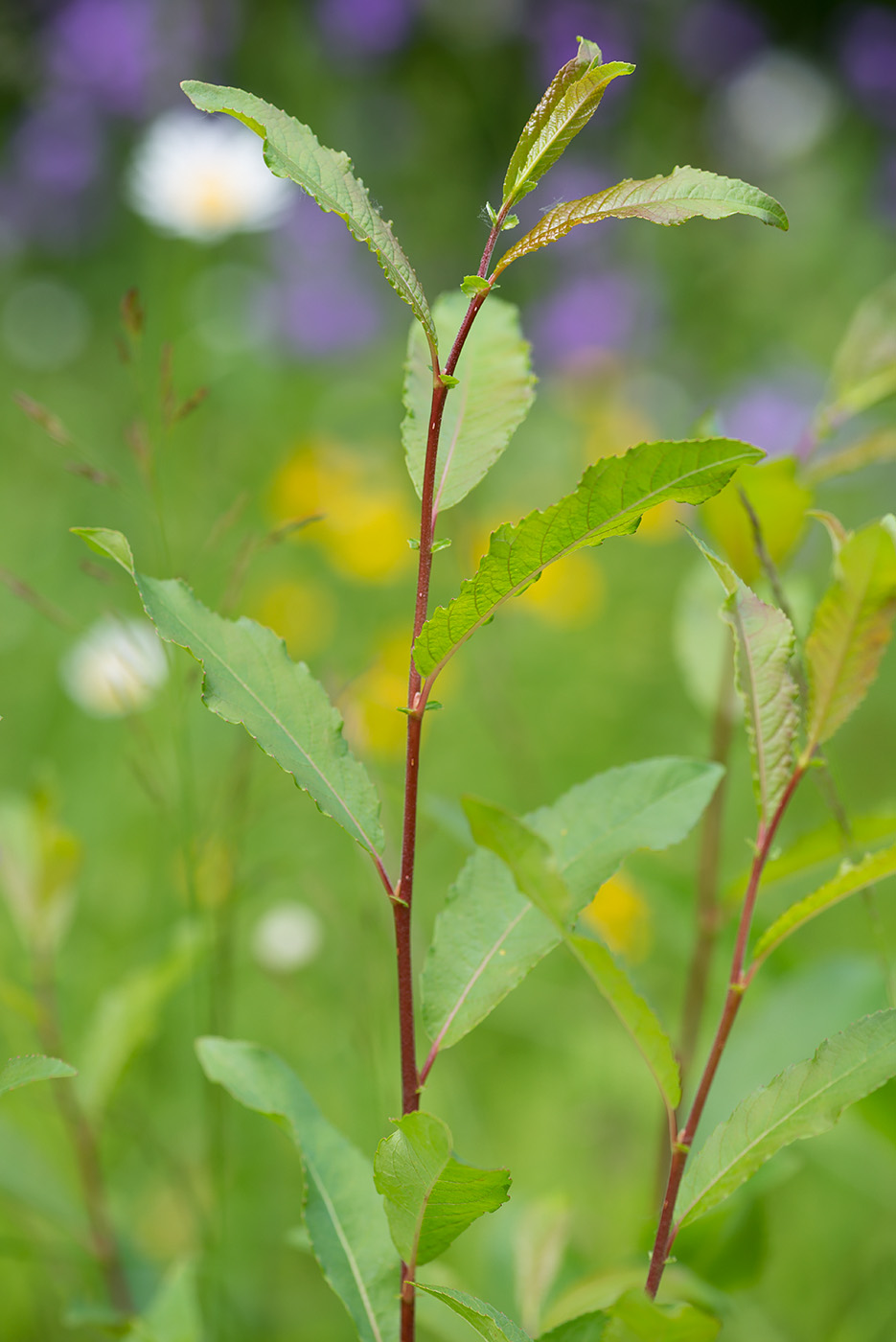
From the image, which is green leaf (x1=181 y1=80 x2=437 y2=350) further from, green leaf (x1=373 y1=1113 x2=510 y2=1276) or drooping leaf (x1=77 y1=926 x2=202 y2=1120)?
drooping leaf (x1=77 y1=926 x2=202 y2=1120)

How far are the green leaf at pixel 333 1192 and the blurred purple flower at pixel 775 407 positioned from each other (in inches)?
66.4

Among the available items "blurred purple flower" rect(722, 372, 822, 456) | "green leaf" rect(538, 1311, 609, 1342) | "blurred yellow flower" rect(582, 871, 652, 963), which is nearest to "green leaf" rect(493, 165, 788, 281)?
"green leaf" rect(538, 1311, 609, 1342)

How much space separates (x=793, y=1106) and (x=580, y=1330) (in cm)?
12

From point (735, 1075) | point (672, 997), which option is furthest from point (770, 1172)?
point (672, 997)

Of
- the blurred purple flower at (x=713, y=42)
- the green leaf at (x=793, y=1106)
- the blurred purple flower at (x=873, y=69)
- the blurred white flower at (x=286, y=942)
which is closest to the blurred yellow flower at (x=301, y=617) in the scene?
the blurred white flower at (x=286, y=942)

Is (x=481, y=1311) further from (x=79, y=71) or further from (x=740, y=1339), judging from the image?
(x=79, y=71)

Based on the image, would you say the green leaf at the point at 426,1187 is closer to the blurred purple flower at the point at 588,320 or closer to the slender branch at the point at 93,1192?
the slender branch at the point at 93,1192

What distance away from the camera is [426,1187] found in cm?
35

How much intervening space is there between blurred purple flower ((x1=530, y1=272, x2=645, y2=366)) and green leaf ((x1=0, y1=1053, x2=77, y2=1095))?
2792mm

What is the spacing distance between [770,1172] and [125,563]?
46cm

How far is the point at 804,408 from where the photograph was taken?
2.24 metres

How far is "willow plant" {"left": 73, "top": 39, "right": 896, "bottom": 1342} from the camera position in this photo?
0.34 m

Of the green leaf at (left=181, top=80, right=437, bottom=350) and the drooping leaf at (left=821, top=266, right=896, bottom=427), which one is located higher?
the drooping leaf at (left=821, top=266, right=896, bottom=427)

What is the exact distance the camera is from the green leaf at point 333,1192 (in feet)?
1.40
